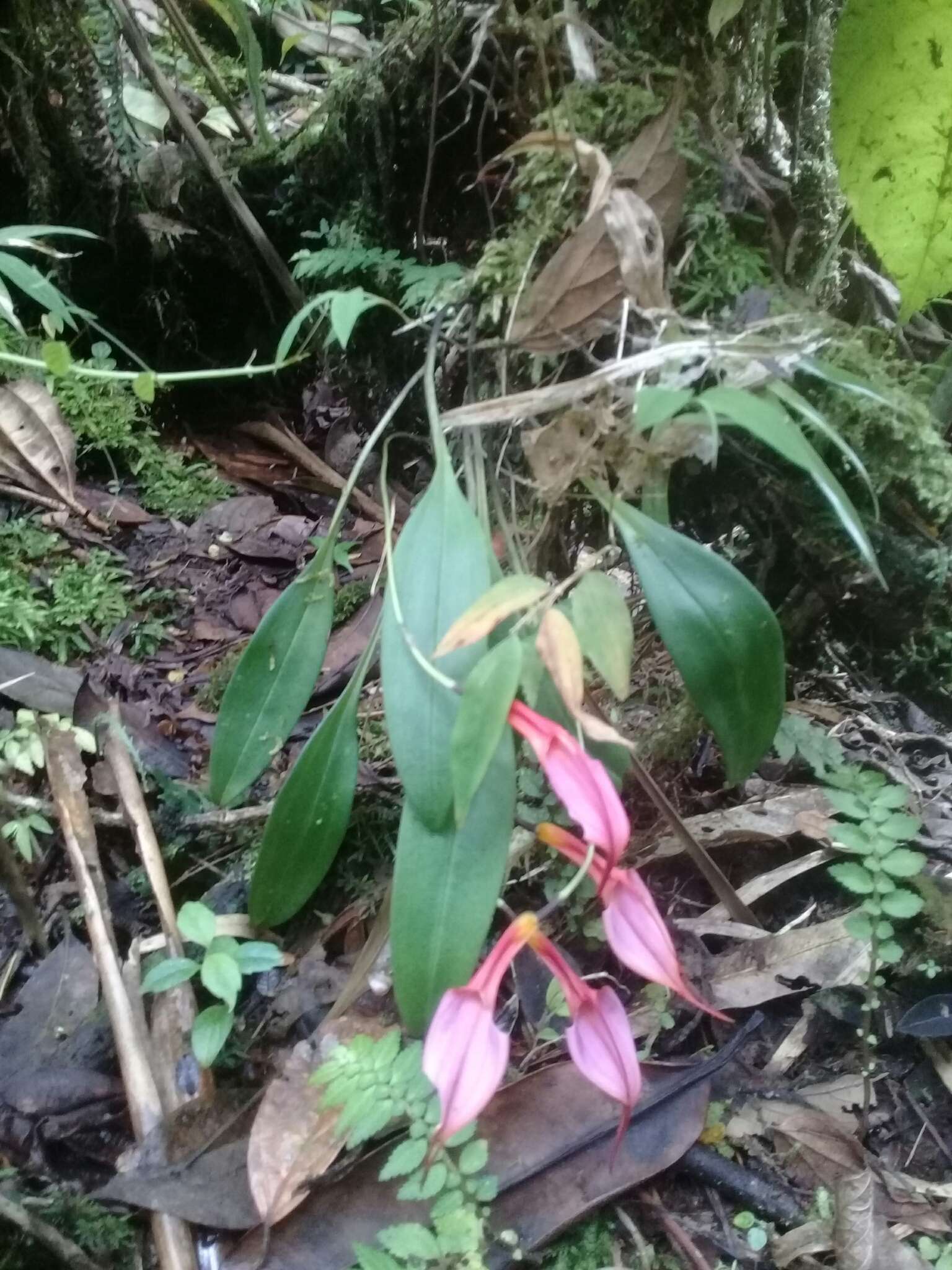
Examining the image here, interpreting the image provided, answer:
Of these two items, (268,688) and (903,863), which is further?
(268,688)

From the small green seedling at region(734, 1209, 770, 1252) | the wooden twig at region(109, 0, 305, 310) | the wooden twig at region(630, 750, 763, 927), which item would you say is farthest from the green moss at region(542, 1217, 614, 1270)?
the wooden twig at region(109, 0, 305, 310)

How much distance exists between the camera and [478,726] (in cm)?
64

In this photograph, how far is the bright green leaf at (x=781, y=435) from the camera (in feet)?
2.43

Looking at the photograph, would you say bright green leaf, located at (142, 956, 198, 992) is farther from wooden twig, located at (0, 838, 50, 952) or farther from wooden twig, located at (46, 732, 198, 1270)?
wooden twig, located at (0, 838, 50, 952)

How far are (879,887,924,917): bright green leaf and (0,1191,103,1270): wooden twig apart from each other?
76 cm

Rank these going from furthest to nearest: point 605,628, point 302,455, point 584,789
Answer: point 302,455
point 605,628
point 584,789

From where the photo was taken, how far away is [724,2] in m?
1.07

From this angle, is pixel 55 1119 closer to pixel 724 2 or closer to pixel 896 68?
pixel 896 68

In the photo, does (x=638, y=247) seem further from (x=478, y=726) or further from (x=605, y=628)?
(x=478, y=726)

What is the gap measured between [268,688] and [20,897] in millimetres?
359

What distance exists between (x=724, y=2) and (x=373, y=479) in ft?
3.27

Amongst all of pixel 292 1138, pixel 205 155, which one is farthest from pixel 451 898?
pixel 205 155

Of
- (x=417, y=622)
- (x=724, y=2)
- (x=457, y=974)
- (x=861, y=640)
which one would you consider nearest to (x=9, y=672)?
(x=417, y=622)

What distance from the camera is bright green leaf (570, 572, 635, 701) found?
2.23 feet
